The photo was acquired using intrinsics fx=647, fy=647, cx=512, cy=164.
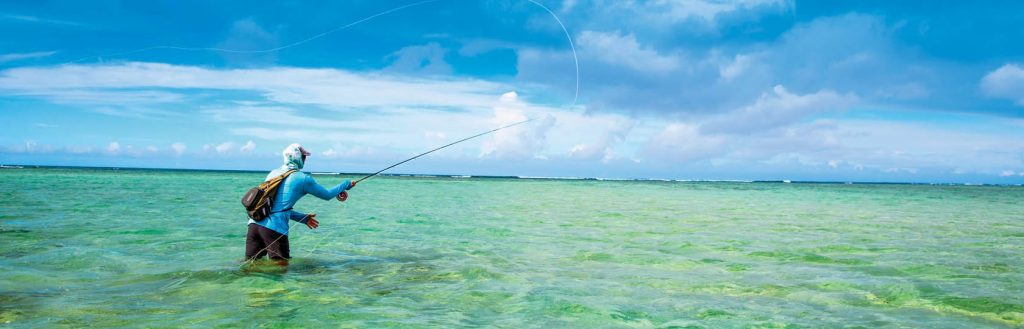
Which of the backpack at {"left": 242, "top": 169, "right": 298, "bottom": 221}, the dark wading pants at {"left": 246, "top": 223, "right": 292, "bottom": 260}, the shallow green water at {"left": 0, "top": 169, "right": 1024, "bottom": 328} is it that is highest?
the backpack at {"left": 242, "top": 169, "right": 298, "bottom": 221}

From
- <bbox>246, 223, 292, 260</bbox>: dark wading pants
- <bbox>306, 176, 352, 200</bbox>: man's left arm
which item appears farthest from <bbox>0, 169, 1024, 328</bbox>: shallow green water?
<bbox>306, 176, 352, 200</bbox>: man's left arm

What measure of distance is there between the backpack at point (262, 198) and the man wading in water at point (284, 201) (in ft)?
0.23

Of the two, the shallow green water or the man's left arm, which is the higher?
the man's left arm

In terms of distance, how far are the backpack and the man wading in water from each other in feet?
0.23

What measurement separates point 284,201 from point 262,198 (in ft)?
1.01

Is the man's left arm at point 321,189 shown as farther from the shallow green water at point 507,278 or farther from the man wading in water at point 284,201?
the shallow green water at point 507,278

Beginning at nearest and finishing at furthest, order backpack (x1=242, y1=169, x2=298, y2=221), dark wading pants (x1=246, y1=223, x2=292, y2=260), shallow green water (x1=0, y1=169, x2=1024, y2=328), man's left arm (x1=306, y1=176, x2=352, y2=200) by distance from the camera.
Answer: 1. shallow green water (x1=0, y1=169, x2=1024, y2=328)
2. backpack (x1=242, y1=169, x2=298, y2=221)
3. man's left arm (x1=306, y1=176, x2=352, y2=200)
4. dark wading pants (x1=246, y1=223, x2=292, y2=260)

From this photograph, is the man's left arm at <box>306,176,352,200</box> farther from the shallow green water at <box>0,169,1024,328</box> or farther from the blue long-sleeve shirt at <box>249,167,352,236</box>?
the shallow green water at <box>0,169,1024,328</box>

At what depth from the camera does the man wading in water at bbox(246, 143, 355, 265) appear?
8.92 m

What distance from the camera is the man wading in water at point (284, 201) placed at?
892cm

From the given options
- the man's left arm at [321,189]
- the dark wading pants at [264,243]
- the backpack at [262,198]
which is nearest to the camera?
the backpack at [262,198]

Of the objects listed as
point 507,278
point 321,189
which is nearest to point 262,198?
point 321,189

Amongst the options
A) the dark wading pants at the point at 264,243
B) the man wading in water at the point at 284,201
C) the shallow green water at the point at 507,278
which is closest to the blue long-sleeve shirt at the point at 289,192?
the man wading in water at the point at 284,201

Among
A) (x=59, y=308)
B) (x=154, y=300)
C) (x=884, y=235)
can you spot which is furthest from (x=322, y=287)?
(x=884, y=235)
